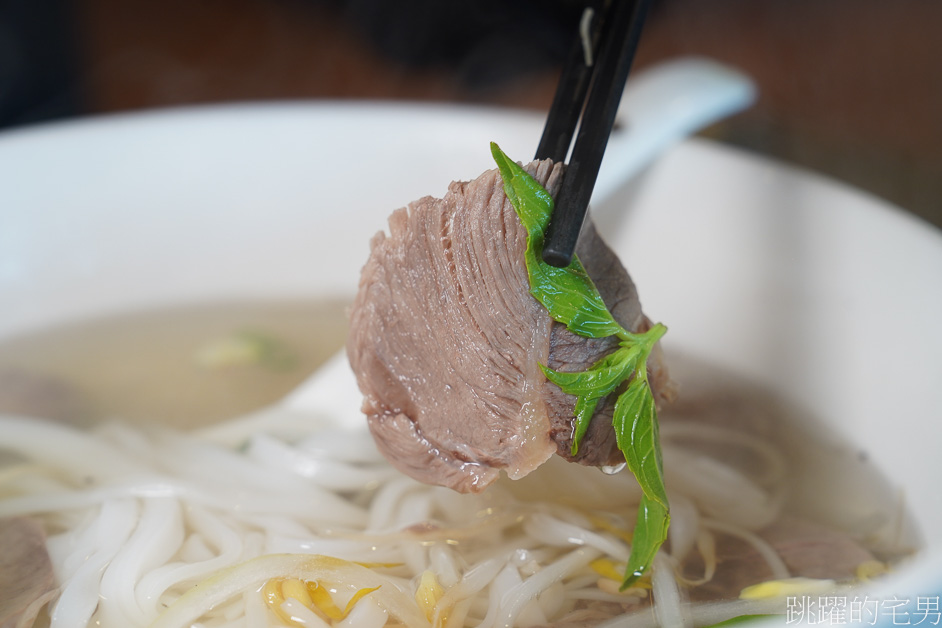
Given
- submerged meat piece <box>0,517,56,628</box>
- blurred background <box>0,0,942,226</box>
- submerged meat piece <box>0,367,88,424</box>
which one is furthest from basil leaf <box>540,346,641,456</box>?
blurred background <box>0,0,942,226</box>

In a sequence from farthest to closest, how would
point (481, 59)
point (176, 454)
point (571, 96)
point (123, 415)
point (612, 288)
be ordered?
point (481, 59) < point (123, 415) < point (176, 454) < point (571, 96) < point (612, 288)

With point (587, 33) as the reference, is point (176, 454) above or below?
below

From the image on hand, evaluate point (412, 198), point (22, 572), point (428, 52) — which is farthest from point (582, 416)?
point (428, 52)

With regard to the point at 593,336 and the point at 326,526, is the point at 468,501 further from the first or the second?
the point at 593,336

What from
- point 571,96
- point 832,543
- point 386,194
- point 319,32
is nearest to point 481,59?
point 319,32

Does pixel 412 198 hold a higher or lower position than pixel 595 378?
higher

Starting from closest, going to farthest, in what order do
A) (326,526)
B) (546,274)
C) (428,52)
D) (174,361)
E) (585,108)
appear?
(546,274), (585,108), (326,526), (174,361), (428,52)

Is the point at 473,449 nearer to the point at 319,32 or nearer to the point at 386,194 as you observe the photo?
the point at 386,194
